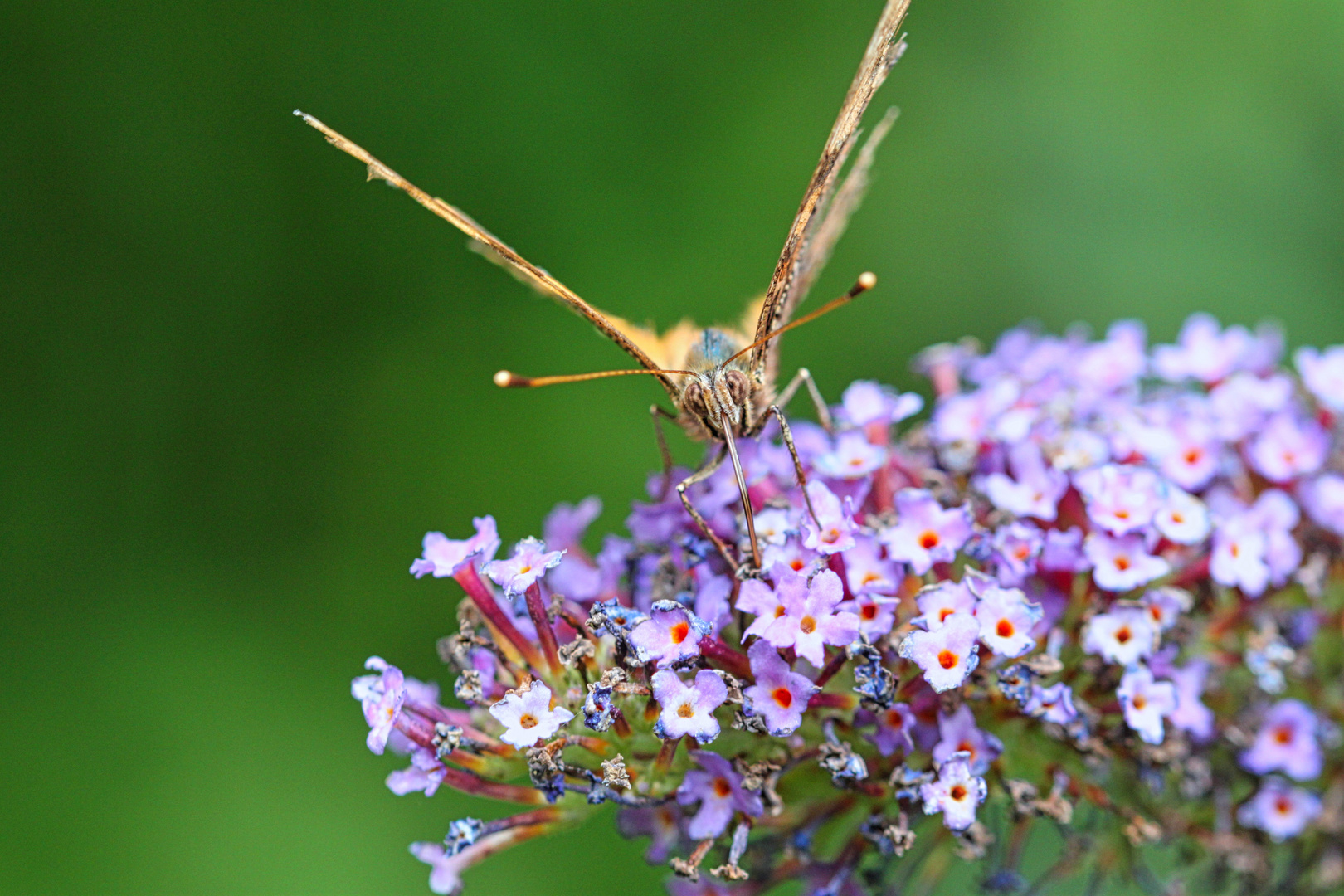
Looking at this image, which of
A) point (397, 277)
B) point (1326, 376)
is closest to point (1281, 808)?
point (1326, 376)

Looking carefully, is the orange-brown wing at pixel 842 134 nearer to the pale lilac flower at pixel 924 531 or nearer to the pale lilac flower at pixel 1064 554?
the pale lilac flower at pixel 924 531

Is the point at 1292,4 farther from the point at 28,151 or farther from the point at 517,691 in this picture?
the point at 28,151

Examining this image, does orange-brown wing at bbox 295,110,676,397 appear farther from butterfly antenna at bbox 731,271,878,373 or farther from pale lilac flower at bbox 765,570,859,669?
pale lilac flower at bbox 765,570,859,669

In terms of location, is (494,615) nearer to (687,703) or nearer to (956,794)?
(687,703)

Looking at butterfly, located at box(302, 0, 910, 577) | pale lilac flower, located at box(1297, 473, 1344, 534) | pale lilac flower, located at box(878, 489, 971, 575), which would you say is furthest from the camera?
pale lilac flower, located at box(1297, 473, 1344, 534)

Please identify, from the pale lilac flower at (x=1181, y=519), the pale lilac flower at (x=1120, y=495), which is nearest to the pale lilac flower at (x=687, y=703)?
the pale lilac flower at (x=1120, y=495)

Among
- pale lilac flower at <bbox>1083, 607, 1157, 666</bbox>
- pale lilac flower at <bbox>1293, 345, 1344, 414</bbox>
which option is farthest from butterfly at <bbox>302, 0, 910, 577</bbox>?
pale lilac flower at <bbox>1293, 345, 1344, 414</bbox>
